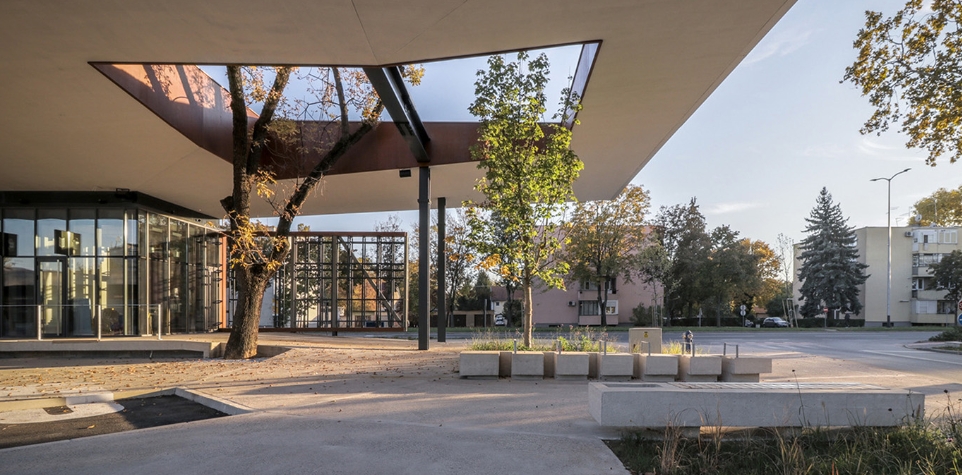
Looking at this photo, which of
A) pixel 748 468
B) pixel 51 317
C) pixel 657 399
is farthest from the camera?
pixel 51 317

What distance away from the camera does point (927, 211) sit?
62.0 meters

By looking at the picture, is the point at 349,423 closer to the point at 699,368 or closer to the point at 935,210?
the point at 699,368

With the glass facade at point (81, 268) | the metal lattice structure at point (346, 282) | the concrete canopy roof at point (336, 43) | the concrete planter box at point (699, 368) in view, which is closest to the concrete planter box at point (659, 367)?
the concrete planter box at point (699, 368)

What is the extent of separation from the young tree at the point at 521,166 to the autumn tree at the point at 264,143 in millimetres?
2367

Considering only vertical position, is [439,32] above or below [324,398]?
above

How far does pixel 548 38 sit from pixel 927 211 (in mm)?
68357

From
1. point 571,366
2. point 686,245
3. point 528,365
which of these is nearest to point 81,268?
point 528,365

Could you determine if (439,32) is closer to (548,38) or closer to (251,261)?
(548,38)

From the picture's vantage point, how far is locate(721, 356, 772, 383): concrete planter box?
37.4ft

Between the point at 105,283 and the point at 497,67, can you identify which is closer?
the point at 497,67

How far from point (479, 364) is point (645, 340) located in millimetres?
3448

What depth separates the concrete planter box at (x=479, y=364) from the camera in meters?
11.4

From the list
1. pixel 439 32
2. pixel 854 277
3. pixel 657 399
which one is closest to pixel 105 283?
pixel 439 32

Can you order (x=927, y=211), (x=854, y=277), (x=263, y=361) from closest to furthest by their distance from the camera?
(x=263, y=361)
(x=854, y=277)
(x=927, y=211)
